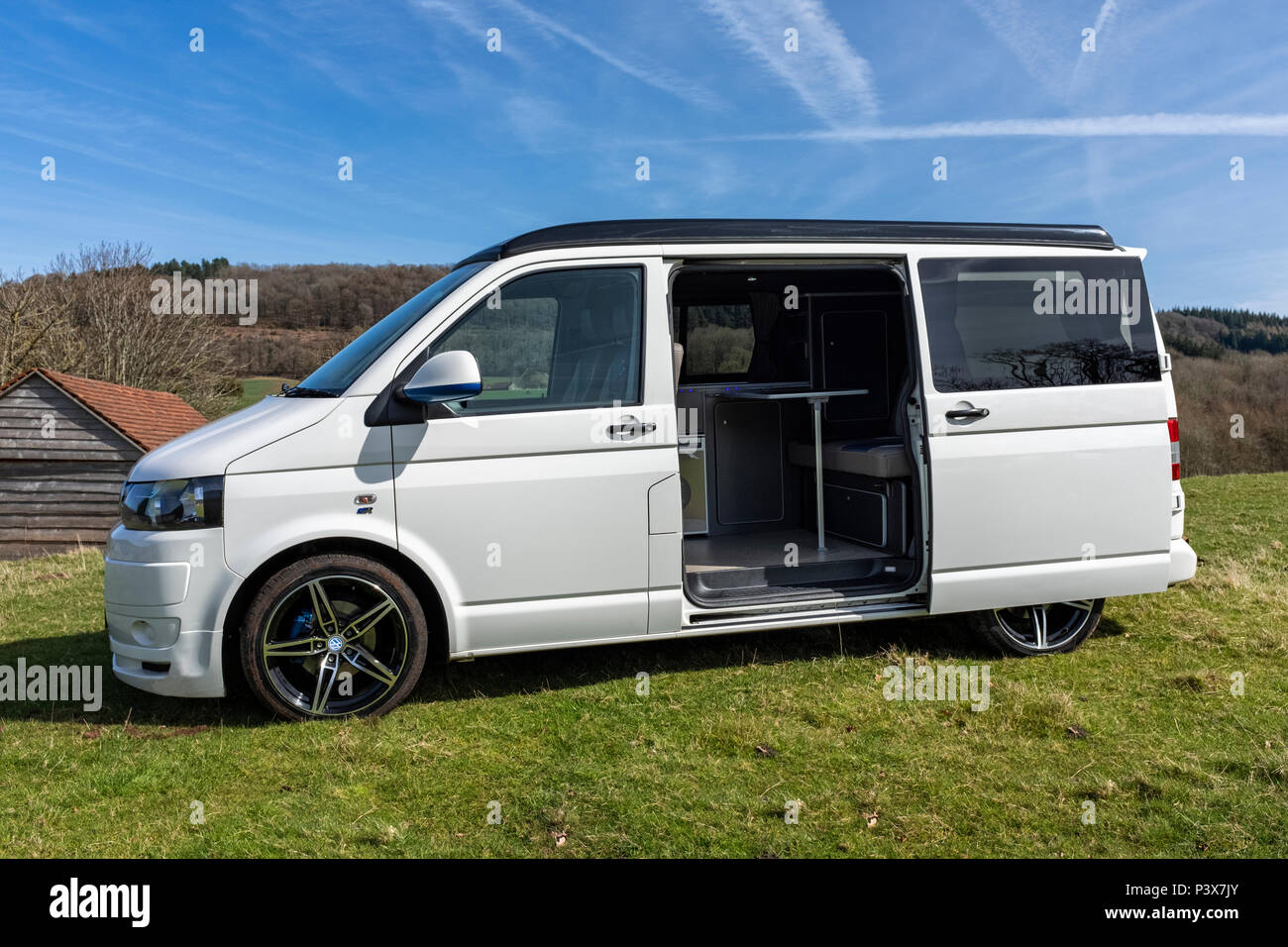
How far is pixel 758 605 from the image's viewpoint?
529cm

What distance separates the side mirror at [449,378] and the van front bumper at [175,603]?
1211 mm

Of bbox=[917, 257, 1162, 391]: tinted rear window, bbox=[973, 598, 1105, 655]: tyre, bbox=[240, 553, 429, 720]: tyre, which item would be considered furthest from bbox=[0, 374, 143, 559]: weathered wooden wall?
bbox=[973, 598, 1105, 655]: tyre

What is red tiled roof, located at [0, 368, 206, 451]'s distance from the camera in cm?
1616

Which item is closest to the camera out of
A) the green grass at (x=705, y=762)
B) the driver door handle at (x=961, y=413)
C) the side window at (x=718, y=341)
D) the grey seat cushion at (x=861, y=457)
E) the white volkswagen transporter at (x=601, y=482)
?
the green grass at (x=705, y=762)

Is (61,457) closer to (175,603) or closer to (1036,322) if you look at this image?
(175,603)

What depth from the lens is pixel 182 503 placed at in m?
4.43

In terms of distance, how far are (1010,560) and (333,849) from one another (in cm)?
401

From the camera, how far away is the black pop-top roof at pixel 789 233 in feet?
16.2

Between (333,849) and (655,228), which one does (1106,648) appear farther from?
(333,849)

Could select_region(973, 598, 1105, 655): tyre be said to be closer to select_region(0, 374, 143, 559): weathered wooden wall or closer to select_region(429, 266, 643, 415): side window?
select_region(429, 266, 643, 415): side window

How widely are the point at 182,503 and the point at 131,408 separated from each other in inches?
581

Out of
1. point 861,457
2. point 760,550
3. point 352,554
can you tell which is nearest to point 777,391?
point 861,457

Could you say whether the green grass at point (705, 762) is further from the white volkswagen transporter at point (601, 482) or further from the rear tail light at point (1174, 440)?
the rear tail light at point (1174, 440)

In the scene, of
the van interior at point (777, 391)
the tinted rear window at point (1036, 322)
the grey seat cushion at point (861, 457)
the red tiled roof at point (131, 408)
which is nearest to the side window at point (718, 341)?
the van interior at point (777, 391)
